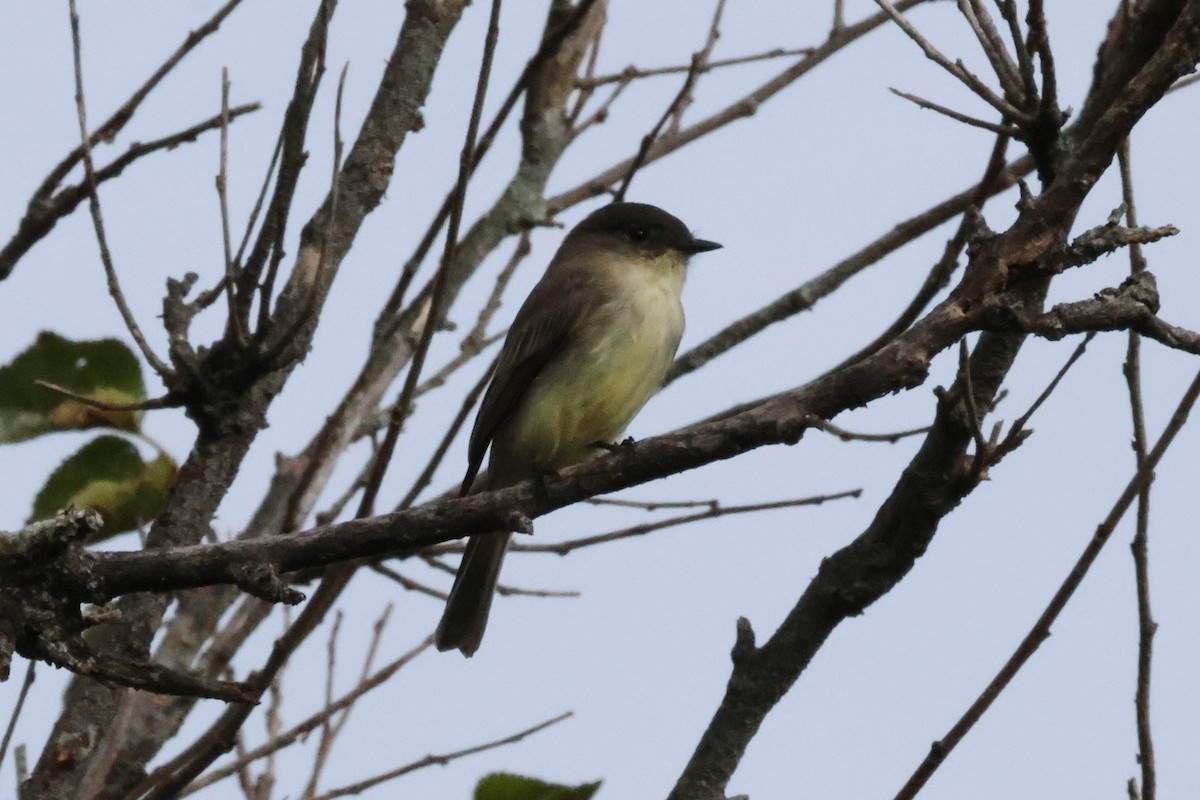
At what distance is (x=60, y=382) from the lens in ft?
13.4

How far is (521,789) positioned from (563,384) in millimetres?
2645

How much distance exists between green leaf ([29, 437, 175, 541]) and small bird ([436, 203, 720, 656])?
1194 mm

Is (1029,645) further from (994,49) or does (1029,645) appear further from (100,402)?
(100,402)

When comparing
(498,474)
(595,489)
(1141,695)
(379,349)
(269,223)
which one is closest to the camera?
(1141,695)

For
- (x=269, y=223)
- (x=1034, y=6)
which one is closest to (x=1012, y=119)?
Result: (x=1034, y=6)

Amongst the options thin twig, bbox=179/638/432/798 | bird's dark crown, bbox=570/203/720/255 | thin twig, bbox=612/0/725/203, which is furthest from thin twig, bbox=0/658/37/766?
bird's dark crown, bbox=570/203/720/255

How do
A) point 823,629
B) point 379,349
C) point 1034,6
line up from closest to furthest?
point 1034,6, point 823,629, point 379,349

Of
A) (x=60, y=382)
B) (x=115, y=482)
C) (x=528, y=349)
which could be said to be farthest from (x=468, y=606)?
(x=60, y=382)

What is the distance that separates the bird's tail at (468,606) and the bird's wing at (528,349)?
1.14ft

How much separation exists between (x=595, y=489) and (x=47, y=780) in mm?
1493

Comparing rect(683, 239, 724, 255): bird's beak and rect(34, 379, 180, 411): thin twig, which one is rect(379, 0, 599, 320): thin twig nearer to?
rect(34, 379, 180, 411): thin twig

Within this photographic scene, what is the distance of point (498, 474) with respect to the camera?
5660 mm

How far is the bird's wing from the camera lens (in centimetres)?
569

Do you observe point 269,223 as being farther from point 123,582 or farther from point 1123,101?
point 1123,101
